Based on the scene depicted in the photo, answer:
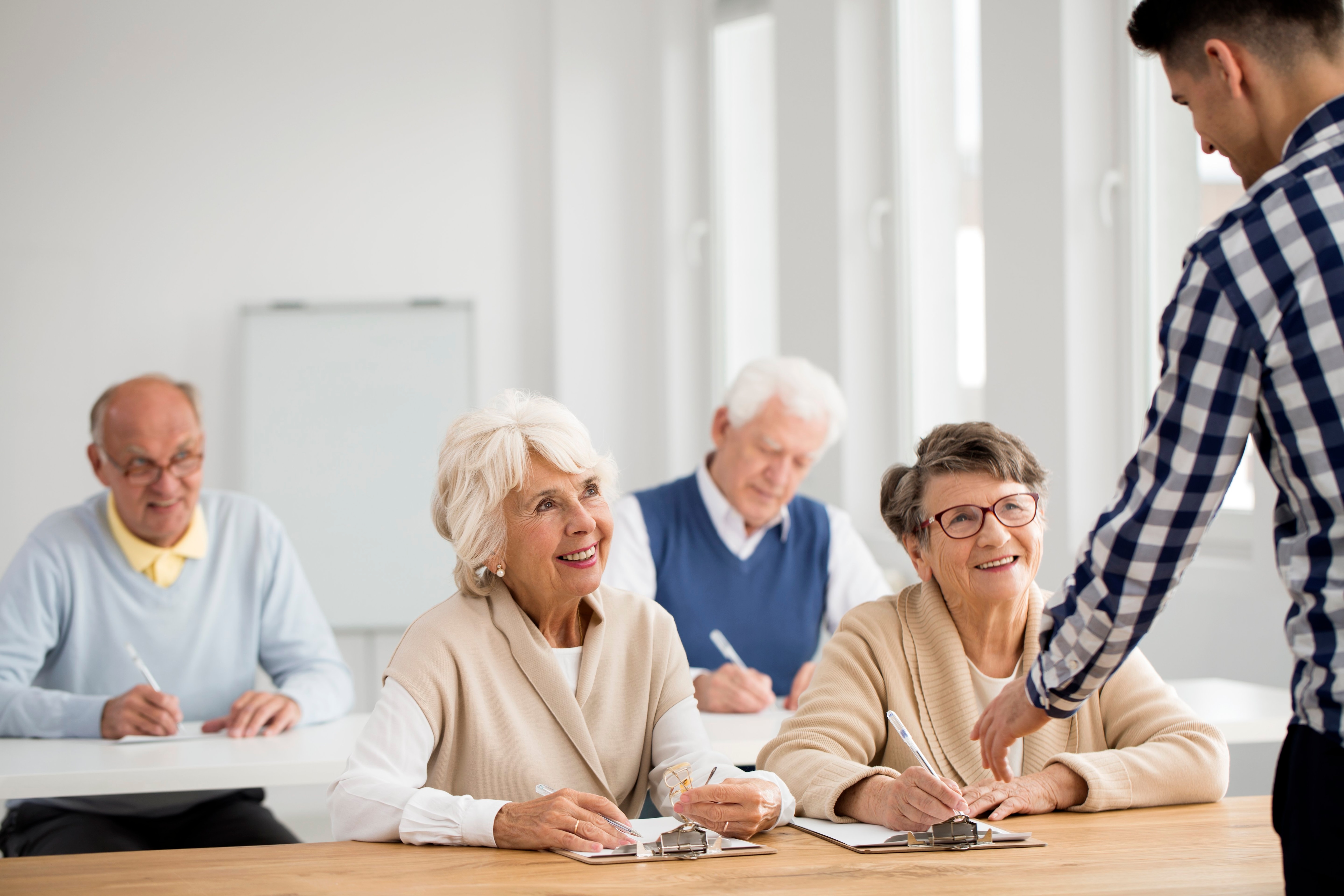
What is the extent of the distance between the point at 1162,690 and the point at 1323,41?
110cm

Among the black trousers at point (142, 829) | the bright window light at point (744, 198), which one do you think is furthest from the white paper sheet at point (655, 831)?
the bright window light at point (744, 198)

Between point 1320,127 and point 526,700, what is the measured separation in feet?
4.32

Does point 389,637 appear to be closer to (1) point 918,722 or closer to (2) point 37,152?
(2) point 37,152

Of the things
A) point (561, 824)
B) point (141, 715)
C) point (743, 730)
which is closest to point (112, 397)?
point (141, 715)

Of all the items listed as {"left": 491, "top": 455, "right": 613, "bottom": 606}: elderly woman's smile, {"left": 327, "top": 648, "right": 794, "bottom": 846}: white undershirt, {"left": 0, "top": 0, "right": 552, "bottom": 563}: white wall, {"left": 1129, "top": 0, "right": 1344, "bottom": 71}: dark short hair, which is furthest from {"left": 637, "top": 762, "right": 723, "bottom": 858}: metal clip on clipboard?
{"left": 0, "top": 0, "right": 552, "bottom": 563}: white wall

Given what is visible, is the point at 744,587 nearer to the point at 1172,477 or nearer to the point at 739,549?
the point at 739,549

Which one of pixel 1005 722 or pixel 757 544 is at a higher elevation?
pixel 757 544

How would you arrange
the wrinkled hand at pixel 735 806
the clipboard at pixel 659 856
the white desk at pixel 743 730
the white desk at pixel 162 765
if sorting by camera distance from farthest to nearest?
the white desk at pixel 743 730
the white desk at pixel 162 765
the wrinkled hand at pixel 735 806
the clipboard at pixel 659 856

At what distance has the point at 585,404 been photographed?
19.1 ft

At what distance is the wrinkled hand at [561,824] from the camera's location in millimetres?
1594

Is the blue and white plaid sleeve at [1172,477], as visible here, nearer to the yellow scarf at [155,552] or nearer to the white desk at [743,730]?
the white desk at [743,730]

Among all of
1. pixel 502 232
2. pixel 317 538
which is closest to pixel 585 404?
pixel 502 232

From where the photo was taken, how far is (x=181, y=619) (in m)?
3.02

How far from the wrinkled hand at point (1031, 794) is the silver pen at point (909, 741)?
0.04 metres
